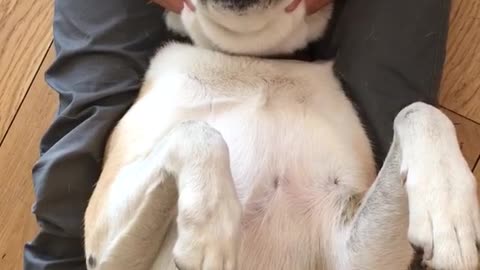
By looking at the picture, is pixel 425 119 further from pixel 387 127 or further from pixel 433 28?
pixel 433 28

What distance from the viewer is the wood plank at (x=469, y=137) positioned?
200cm

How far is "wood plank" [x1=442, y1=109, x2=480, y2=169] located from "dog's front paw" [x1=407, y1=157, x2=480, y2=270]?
76 cm

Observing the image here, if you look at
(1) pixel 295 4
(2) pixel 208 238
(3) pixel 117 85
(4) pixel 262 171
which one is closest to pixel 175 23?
(3) pixel 117 85

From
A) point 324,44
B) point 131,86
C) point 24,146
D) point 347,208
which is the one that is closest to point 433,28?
point 324,44

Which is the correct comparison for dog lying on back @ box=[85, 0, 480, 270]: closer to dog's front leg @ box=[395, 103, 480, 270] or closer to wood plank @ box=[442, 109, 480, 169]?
dog's front leg @ box=[395, 103, 480, 270]

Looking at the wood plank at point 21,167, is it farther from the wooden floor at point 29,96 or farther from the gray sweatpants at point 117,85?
the gray sweatpants at point 117,85

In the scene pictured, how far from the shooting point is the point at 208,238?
4.12 feet

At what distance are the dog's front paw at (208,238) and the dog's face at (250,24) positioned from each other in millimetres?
431

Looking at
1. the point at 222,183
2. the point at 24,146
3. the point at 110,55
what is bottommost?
the point at 24,146

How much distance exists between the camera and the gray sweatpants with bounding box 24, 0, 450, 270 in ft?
5.81

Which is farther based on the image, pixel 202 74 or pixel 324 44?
pixel 324 44

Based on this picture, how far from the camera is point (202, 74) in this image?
1688 mm

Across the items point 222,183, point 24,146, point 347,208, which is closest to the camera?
point 222,183

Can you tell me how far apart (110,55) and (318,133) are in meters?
0.57
